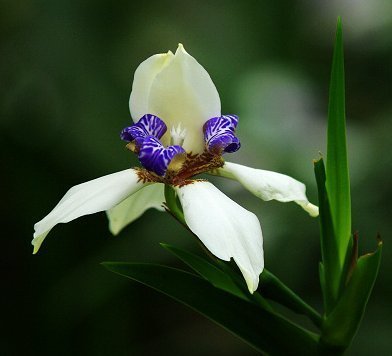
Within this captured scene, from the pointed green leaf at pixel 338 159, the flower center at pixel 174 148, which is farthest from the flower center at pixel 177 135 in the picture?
the pointed green leaf at pixel 338 159

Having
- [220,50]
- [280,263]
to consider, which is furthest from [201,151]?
[220,50]

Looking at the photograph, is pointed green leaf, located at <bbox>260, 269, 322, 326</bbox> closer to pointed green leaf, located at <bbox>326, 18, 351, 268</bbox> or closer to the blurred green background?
pointed green leaf, located at <bbox>326, 18, 351, 268</bbox>

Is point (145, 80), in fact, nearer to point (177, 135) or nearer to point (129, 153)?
point (177, 135)

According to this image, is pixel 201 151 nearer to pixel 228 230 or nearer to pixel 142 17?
pixel 228 230

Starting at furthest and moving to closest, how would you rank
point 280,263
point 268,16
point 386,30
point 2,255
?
point 268,16, point 386,30, point 2,255, point 280,263

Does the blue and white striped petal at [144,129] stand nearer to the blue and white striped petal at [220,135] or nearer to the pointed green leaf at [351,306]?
the blue and white striped petal at [220,135]
